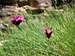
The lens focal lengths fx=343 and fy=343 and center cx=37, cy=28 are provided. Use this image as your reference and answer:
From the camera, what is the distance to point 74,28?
13.4ft

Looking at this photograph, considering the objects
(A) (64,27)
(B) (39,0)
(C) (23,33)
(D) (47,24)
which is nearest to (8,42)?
(C) (23,33)

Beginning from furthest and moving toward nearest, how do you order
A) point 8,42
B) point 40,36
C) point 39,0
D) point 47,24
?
point 39,0
point 8,42
point 47,24
point 40,36

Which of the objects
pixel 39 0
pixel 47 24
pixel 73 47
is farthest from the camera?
pixel 39 0

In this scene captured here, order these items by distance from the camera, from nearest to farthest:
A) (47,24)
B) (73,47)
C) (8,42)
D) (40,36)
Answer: (73,47) < (40,36) < (47,24) < (8,42)

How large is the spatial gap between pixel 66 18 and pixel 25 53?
2.24 ft

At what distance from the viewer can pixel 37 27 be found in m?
4.51

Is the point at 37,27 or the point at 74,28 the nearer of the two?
the point at 74,28

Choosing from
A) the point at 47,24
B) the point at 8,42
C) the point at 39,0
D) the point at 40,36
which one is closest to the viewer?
the point at 40,36

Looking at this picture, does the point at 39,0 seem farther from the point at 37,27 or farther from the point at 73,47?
the point at 73,47

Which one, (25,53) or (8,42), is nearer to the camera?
(25,53)

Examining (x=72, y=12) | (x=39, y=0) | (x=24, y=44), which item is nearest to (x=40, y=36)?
(x=24, y=44)

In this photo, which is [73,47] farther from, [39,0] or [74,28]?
[39,0]

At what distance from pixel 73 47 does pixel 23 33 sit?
36.0 inches

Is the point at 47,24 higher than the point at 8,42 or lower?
higher
